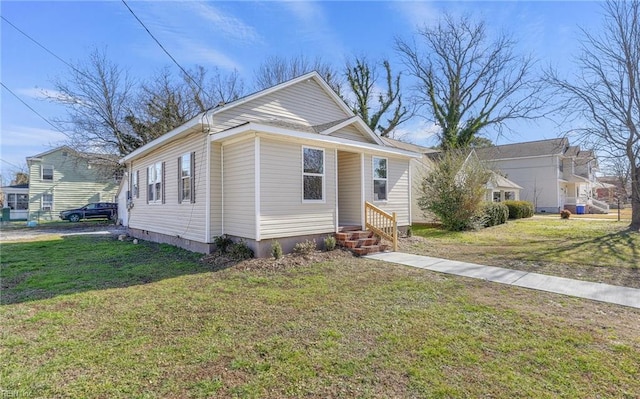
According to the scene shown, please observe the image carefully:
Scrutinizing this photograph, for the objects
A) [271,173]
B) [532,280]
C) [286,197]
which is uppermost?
[271,173]

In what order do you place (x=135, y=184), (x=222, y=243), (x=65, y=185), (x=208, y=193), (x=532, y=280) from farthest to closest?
(x=65, y=185) → (x=135, y=184) → (x=208, y=193) → (x=222, y=243) → (x=532, y=280)

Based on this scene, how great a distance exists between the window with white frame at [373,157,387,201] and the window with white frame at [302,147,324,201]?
8.76 feet

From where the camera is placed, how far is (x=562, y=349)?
335cm

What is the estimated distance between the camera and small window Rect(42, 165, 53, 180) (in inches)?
1046

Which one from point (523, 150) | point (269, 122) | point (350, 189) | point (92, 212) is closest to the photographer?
point (269, 122)

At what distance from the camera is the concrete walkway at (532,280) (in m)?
5.22

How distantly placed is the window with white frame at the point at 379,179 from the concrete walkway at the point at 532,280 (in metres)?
3.18

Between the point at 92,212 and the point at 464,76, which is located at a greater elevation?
the point at 464,76

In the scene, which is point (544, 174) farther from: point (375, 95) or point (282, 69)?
point (282, 69)

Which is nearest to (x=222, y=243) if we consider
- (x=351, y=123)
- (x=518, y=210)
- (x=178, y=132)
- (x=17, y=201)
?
(x=178, y=132)

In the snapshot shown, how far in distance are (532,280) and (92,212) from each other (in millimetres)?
28811

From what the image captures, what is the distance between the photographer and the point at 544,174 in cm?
3064

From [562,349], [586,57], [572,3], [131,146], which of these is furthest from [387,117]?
[562,349]

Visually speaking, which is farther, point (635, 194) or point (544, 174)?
point (544, 174)
